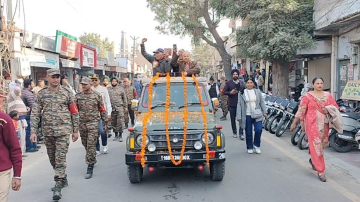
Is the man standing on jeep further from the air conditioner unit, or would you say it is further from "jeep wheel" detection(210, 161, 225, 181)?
the air conditioner unit

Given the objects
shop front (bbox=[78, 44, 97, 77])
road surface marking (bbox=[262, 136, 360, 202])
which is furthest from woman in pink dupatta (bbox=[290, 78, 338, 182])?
shop front (bbox=[78, 44, 97, 77])

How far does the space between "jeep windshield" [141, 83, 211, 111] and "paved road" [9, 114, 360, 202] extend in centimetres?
130

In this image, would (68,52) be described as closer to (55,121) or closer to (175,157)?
(55,121)

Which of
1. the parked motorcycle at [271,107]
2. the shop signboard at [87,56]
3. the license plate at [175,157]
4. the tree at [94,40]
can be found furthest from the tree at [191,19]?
the tree at [94,40]

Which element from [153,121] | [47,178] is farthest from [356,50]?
[47,178]

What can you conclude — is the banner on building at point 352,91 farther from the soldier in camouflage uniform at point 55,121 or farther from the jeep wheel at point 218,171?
the soldier in camouflage uniform at point 55,121

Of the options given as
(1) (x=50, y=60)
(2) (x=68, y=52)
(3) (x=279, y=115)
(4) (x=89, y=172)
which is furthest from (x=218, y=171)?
(2) (x=68, y=52)

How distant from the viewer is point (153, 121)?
579cm

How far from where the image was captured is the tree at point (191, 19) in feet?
85.7

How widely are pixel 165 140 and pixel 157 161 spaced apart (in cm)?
35

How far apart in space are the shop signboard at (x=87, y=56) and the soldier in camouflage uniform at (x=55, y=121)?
20756 mm

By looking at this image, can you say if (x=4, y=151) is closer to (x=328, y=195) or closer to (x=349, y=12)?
(x=328, y=195)

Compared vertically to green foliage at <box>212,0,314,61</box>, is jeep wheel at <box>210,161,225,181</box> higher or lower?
lower

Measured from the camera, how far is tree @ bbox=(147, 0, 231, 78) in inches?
1029
